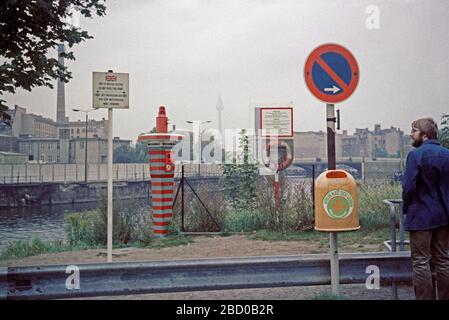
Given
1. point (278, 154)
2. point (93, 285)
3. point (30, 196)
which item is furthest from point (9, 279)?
point (30, 196)

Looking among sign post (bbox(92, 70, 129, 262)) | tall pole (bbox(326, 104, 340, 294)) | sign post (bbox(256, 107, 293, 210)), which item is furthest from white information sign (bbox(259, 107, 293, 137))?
tall pole (bbox(326, 104, 340, 294))

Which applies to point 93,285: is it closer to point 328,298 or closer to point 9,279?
point 9,279

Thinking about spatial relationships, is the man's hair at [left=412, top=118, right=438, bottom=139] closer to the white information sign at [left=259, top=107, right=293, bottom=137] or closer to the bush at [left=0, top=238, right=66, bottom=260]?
the white information sign at [left=259, top=107, right=293, bottom=137]

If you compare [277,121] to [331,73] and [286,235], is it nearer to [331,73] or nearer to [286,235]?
[286,235]

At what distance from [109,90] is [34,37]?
1728 mm

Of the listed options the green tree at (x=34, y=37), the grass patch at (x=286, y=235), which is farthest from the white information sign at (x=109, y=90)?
the grass patch at (x=286, y=235)

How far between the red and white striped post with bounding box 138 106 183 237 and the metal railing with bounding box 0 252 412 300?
576 cm

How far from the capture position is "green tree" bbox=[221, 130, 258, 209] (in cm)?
1158

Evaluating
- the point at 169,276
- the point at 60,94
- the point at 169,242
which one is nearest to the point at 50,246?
the point at 169,242

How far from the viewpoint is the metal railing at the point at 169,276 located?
3682 millimetres

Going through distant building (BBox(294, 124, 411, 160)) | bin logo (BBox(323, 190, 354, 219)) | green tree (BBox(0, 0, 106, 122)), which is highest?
green tree (BBox(0, 0, 106, 122))

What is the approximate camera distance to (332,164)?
167 inches

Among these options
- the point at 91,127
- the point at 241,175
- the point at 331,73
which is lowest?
the point at 241,175

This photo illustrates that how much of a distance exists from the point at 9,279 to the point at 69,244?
5570 mm
